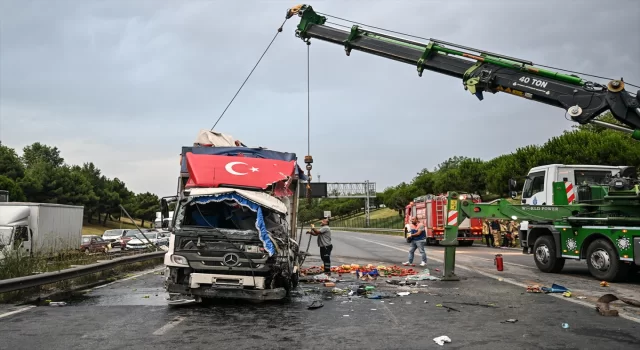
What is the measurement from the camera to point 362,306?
370 inches

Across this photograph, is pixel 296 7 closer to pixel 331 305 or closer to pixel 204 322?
pixel 331 305

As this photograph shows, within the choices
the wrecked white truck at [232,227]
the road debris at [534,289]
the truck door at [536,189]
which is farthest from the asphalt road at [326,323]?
the truck door at [536,189]

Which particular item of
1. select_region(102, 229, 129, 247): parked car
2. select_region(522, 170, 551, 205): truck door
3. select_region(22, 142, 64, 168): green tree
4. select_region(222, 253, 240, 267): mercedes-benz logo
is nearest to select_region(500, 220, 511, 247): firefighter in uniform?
select_region(522, 170, 551, 205): truck door

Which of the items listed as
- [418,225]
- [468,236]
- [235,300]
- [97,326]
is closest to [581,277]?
[418,225]

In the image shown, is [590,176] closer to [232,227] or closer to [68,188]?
[232,227]

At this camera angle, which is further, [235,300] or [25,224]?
[25,224]

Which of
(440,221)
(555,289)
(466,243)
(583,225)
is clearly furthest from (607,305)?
(466,243)

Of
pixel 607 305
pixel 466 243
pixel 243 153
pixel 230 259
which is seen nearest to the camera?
pixel 607 305

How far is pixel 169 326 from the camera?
7461mm

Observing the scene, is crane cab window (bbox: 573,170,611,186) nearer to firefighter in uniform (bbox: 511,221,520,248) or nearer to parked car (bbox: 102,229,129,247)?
firefighter in uniform (bbox: 511,221,520,248)

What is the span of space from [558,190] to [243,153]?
356 inches

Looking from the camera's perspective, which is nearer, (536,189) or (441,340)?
(441,340)

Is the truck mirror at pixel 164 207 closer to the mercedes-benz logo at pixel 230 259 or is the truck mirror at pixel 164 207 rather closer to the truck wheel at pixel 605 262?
the mercedes-benz logo at pixel 230 259

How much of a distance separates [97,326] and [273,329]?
8.08ft
